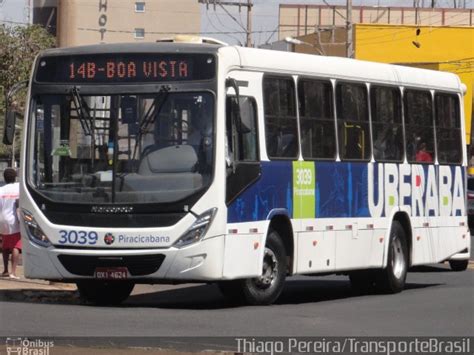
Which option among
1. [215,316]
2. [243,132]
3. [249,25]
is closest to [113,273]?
[215,316]

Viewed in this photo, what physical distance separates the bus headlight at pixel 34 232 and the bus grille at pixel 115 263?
0.29 metres

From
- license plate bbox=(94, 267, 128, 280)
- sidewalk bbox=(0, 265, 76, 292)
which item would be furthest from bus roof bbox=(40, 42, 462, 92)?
sidewalk bbox=(0, 265, 76, 292)

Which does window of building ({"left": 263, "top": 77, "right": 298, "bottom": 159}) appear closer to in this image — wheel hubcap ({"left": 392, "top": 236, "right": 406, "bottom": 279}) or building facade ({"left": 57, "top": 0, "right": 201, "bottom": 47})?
wheel hubcap ({"left": 392, "top": 236, "right": 406, "bottom": 279})

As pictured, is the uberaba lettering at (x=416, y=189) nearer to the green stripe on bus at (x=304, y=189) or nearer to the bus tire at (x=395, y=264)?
the bus tire at (x=395, y=264)

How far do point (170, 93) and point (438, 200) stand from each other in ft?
20.3

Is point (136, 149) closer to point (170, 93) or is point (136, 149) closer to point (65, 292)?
point (170, 93)

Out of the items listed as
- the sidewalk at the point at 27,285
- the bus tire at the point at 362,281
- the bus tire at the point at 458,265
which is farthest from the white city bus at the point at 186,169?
the bus tire at the point at 458,265

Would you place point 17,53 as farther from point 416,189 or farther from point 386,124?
point 386,124

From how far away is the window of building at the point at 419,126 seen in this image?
18859 millimetres

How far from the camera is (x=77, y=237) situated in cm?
1472

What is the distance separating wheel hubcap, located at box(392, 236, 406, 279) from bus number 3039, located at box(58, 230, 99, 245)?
5357 mm

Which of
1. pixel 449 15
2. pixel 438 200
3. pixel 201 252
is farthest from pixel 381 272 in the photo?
pixel 449 15

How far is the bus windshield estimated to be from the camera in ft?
47.9

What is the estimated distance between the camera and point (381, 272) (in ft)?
59.8
